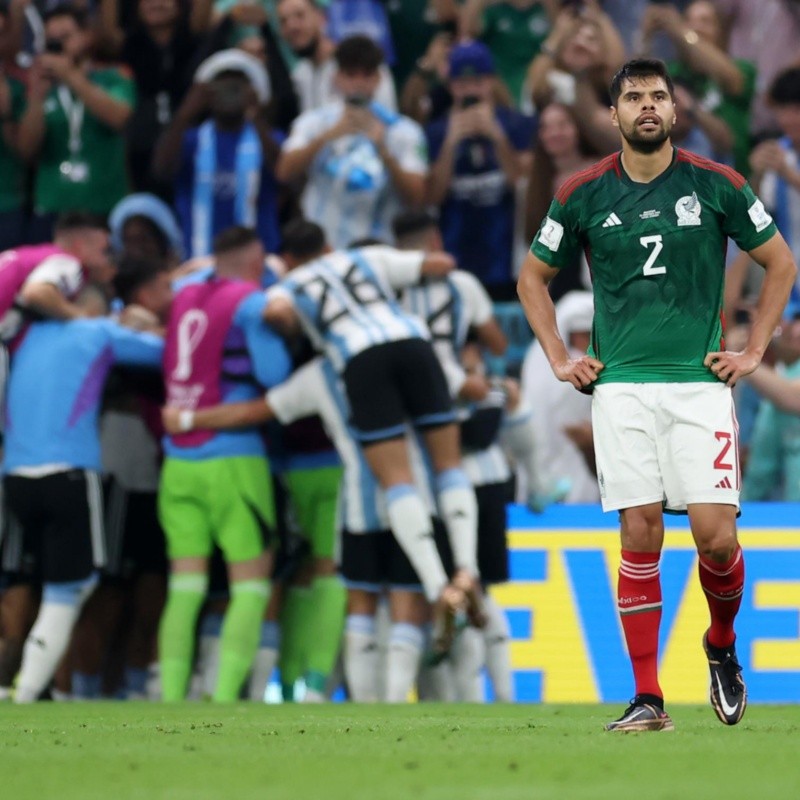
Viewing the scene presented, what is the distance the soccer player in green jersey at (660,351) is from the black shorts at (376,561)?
3505 millimetres

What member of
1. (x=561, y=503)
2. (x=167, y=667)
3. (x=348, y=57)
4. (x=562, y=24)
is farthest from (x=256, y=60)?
(x=167, y=667)

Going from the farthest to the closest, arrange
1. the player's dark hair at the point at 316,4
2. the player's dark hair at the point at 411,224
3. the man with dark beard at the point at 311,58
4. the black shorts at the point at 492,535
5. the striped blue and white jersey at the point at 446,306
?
the player's dark hair at the point at 316,4, the man with dark beard at the point at 311,58, the player's dark hair at the point at 411,224, the striped blue and white jersey at the point at 446,306, the black shorts at the point at 492,535

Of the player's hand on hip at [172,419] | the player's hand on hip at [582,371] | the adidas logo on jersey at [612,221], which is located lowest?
the player's hand on hip at [172,419]

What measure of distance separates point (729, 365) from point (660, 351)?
0.24 meters

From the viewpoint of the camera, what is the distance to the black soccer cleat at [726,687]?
21.7 feet

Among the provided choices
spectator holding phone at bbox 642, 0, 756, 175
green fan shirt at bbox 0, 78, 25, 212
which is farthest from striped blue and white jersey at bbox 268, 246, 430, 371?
green fan shirt at bbox 0, 78, 25, 212

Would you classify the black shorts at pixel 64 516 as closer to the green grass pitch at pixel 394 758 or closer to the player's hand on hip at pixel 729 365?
the green grass pitch at pixel 394 758

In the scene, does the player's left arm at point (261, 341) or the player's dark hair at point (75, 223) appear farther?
the player's dark hair at point (75, 223)

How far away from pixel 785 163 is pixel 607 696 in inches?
152

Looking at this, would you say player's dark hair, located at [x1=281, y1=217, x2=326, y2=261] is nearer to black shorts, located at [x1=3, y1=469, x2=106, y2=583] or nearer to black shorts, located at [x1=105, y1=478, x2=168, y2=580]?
black shorts, located at [x1=105, y1=478, x2=168, y2=580]

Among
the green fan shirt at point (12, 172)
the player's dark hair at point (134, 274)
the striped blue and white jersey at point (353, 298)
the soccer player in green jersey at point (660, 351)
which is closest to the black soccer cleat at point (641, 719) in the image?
the soccer player in green jersey at point (660, 351)

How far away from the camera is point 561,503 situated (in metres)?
11.2

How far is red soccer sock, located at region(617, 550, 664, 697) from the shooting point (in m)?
6.56

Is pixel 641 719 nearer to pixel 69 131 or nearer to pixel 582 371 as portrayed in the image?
pixel 582 371
